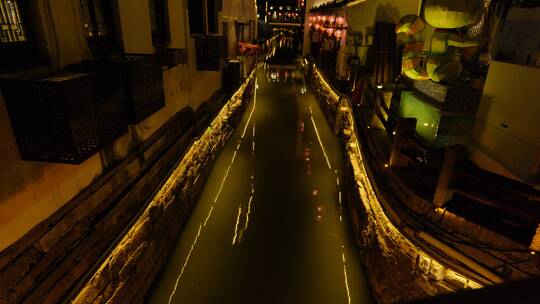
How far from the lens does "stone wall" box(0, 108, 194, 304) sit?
3178 mm

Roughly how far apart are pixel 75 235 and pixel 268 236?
4.94 meters

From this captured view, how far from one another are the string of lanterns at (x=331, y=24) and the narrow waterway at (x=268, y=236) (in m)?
9.14

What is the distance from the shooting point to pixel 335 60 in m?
21.2

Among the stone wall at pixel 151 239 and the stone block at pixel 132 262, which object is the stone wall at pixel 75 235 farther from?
the stone block at pixel 132 262

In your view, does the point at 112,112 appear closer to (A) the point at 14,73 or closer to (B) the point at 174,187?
(A) the point at 14,73

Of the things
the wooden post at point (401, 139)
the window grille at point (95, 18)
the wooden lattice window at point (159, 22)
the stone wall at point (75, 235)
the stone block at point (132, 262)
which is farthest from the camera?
the wooden lattice window at point (159, 22)

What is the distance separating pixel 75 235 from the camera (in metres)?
3.93

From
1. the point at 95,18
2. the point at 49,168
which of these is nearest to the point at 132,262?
the point at 49,168

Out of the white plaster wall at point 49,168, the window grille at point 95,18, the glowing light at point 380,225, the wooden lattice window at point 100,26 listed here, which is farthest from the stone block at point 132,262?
the glowing light at point 380,225

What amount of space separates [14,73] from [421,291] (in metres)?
6.22

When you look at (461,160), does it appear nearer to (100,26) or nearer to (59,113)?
(59,113)

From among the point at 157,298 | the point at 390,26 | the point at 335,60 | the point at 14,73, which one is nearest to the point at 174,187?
the point at 157,298

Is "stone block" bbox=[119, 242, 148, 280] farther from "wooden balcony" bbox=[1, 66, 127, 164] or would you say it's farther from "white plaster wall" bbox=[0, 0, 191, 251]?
"wooden balcony" bbox=[1, 66, 127, 164]

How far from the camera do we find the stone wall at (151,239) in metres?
4.69
